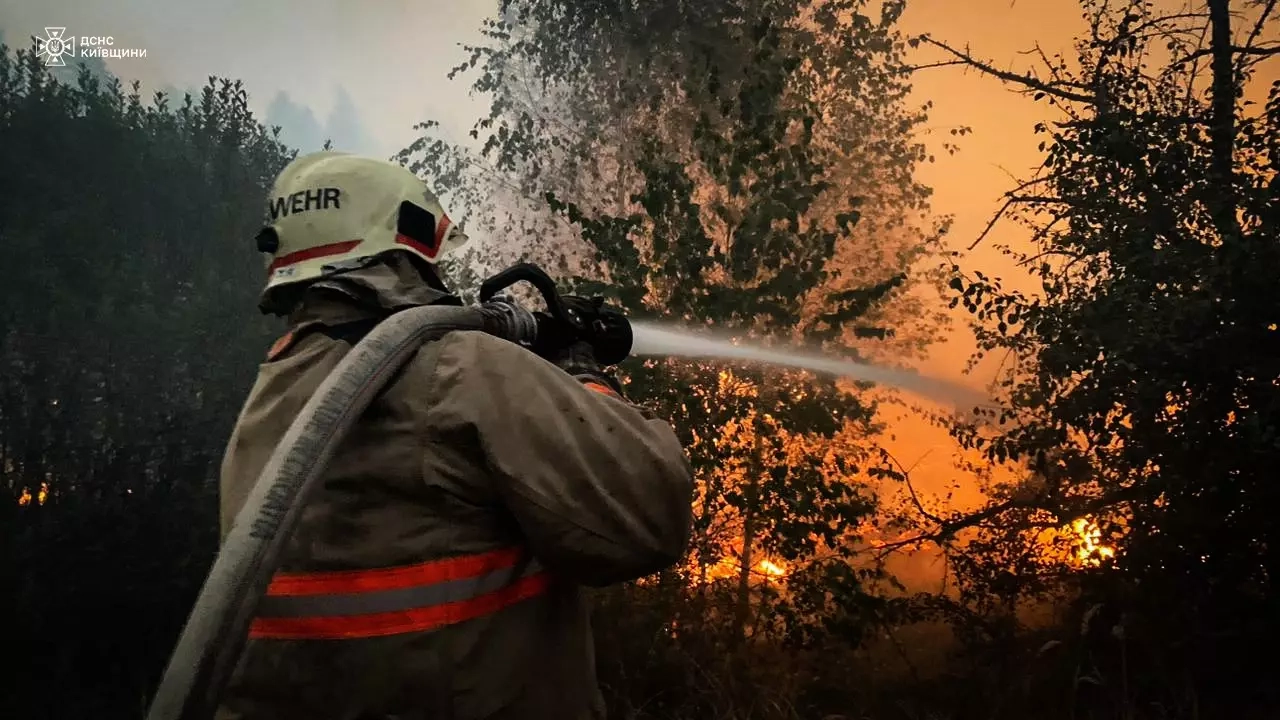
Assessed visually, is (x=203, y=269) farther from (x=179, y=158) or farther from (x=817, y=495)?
(x=817, y=495)

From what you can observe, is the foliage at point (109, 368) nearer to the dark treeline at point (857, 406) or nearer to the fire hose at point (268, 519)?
the dark treeline at point (857, 406)

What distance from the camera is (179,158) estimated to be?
1208 cm

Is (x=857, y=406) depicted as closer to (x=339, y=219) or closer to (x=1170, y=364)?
(x=1170, y=364)

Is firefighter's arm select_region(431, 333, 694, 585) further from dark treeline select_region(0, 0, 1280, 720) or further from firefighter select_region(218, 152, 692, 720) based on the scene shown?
dark treeline select_region(0, 0, 1280, 720)

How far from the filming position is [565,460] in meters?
1.33

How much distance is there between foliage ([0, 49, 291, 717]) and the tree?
9223mm

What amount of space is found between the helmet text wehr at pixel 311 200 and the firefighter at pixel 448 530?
257mm

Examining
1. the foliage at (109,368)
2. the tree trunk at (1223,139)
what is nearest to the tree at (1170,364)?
the tree trunk at (1223,139)

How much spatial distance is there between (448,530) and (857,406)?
416 cm

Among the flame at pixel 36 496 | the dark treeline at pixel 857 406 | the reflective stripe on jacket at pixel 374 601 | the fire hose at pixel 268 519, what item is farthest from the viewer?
the flame at pixel 36 496

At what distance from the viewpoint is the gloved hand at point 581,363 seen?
1.73 metres

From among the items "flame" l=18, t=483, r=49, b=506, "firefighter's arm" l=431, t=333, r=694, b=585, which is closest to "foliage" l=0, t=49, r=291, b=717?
"flame" l=18, t=483, r=49, b=506

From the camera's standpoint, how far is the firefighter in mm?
1295

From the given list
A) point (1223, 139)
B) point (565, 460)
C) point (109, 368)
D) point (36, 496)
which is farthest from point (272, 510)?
point (109, 368)
